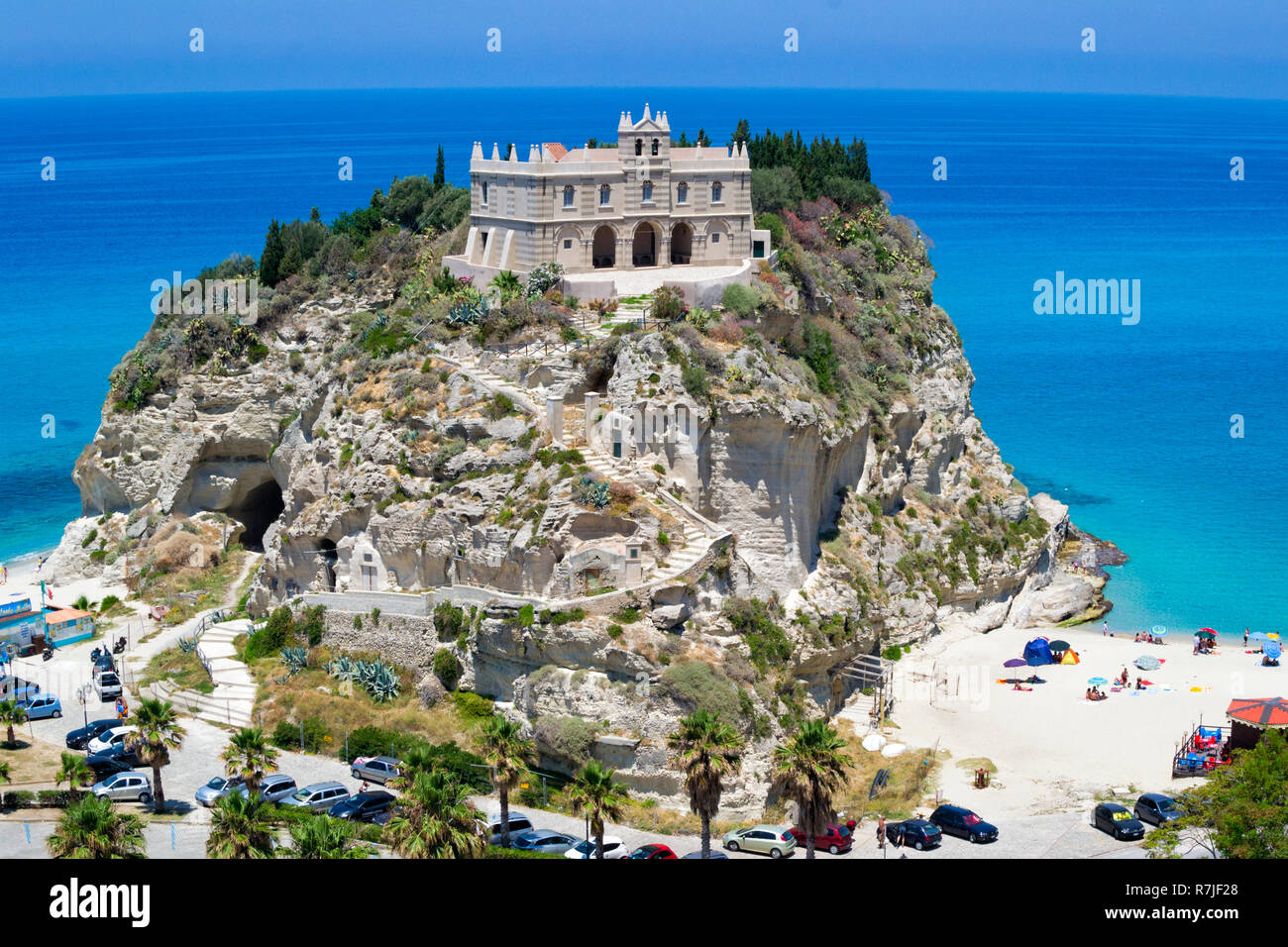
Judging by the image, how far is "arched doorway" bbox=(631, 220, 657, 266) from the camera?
6650 centimetres

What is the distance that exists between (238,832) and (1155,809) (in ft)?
83.6

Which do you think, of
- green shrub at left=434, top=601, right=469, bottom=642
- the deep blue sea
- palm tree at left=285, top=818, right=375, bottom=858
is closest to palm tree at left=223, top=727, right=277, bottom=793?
palm tree at left=285, top=818, right=375, bottom=858

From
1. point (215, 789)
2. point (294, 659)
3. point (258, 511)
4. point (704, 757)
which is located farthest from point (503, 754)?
point (258, 511)

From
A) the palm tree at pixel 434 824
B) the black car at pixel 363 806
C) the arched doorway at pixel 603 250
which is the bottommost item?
the black car at pixel 363 806

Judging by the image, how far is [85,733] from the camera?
48.3 m

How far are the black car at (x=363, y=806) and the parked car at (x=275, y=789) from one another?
1654 mm

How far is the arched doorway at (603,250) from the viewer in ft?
216

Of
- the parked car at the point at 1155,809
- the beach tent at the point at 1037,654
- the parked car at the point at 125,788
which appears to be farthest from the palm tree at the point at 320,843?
the beach tent at the point at 1037,654

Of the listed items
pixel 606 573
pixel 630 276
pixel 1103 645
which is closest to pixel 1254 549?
pixel 1103 645

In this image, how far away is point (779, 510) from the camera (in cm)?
5706

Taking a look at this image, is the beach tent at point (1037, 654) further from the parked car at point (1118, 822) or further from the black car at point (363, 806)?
the black car at point (363, 806)

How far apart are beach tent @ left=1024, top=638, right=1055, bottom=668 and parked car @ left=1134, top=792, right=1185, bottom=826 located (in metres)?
15.1

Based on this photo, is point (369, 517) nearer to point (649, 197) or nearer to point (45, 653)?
point (45, 653)

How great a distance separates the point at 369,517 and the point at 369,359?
760 centimetres
